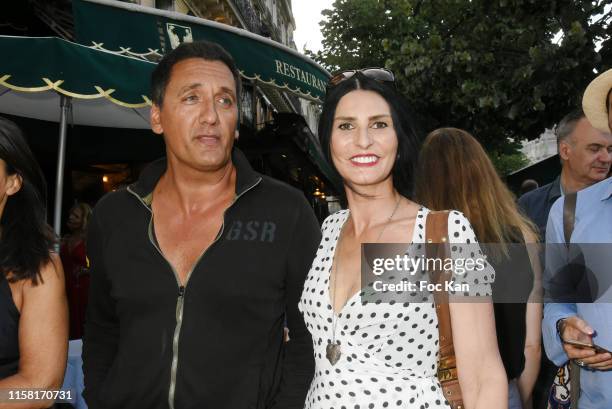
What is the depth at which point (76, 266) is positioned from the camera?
6.30 m

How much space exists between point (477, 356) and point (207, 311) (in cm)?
105

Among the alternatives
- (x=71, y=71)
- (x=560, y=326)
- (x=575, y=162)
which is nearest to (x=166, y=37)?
(x=71, y=71)

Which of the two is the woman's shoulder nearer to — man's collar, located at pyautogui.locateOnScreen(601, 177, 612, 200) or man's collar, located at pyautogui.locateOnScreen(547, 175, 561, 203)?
man's collar, located at pyautogui.locateOnScreen(601, 177, 612, 200)

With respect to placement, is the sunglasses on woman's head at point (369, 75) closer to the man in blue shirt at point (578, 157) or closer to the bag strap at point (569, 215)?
the bag strap at point (569, 215)

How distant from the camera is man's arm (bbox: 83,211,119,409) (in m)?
2.35

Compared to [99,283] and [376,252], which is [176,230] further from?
[376,252]

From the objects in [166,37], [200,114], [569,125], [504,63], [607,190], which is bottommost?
[607,190]

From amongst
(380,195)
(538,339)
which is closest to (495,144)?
(538,339)

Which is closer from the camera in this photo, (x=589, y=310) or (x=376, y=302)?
(x=376, y=302)

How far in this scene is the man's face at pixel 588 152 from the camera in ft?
14.9

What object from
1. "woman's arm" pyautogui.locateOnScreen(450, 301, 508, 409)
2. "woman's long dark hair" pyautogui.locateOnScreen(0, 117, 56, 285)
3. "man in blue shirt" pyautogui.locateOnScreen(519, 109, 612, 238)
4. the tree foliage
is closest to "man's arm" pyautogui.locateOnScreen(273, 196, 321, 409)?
"woman's arm" pyautogui.locateOnScreen(450, 301, 508, 409)

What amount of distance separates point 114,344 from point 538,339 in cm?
228

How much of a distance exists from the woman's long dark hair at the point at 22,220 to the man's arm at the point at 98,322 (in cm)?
19

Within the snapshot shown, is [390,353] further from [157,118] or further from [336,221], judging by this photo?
[157,118]
